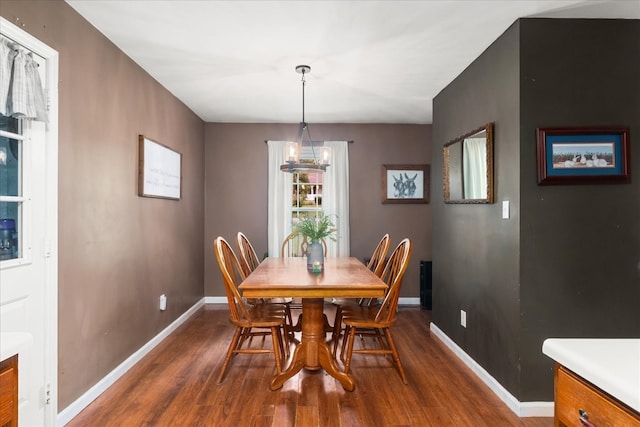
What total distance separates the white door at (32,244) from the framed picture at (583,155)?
278 cm

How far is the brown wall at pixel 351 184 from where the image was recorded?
5145 mm

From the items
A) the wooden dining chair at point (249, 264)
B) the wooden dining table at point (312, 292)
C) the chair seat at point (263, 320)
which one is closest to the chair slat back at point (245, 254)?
the wooden dining chair at point (249, 264)

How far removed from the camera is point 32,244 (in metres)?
1.95

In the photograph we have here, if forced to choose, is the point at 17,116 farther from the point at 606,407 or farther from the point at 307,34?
the point at 606,407

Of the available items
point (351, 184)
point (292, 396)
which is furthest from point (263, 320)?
point (351, 184)

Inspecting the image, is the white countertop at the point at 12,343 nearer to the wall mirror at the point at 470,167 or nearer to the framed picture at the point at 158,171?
the framed picture at the point at 158,171

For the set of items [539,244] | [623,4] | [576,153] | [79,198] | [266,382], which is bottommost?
[266,382]

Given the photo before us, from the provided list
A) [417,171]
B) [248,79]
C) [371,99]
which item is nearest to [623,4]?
[371,99]

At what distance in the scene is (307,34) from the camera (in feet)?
8.41

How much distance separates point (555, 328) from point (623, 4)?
191 cm

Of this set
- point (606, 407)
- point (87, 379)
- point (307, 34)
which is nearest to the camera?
point (606, 407)

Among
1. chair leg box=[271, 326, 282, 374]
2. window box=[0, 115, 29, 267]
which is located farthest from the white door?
chair leg box=[271, 326, 282, 374]

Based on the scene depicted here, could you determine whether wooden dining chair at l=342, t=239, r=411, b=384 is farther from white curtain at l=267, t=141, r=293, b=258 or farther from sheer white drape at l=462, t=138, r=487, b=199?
white curtain at l=267, t=141, r=293, b=258

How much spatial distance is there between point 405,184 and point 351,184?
73 centimetres
